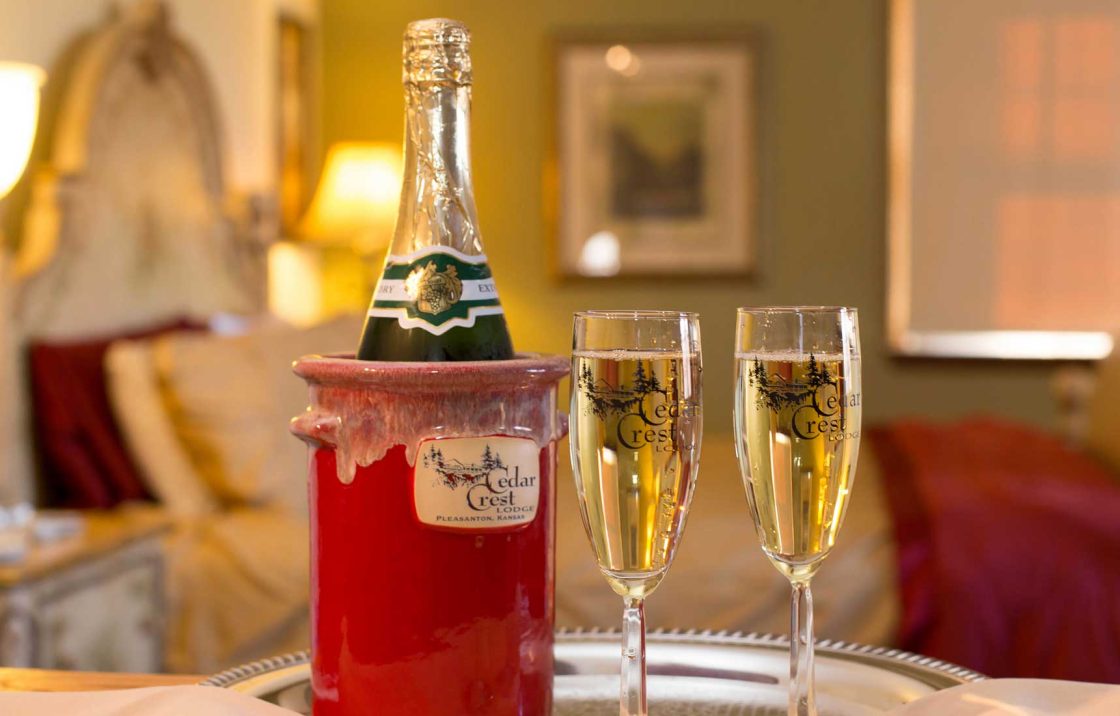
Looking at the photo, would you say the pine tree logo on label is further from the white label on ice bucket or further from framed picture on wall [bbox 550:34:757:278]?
framed picture on wall [bbox 550:34:757:278]

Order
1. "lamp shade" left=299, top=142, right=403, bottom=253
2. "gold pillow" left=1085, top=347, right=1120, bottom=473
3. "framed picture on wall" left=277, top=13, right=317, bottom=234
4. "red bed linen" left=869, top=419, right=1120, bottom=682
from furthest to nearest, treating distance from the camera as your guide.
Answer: "framed picture on wall" left=277, top=13, right=317, bottom=234 → "lamp shade" left=299, top=142, right=403, bottom=253 → "gold pillow" left=1085, top=347, right=1120, bottom=473 → "red bed linen" left=869, top=419, right=1120, bottom=682

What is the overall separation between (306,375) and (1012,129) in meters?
4.89

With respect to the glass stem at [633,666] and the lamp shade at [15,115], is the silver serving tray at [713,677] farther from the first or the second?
the lamp shade at [15,115]

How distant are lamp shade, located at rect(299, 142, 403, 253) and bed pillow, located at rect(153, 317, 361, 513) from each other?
188cm

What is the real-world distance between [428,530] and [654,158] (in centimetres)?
475

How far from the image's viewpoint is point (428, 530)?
705 mm

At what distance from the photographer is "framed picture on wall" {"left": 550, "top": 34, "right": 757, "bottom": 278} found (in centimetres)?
528

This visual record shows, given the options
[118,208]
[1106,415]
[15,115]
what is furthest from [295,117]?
[1106,415]

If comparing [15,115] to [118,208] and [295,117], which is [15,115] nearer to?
[118,208]

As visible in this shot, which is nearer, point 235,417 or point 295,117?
point 235,417

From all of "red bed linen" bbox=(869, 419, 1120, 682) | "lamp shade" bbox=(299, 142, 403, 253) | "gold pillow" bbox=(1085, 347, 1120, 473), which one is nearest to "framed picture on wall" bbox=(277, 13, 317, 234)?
"lamp shade" bbox=(299, 142, 403, 253)

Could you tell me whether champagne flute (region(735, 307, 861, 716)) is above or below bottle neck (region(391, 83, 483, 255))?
below

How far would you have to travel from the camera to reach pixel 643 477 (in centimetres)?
70

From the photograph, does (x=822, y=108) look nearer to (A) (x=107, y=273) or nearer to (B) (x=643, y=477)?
(A) (x=107, y=273)
